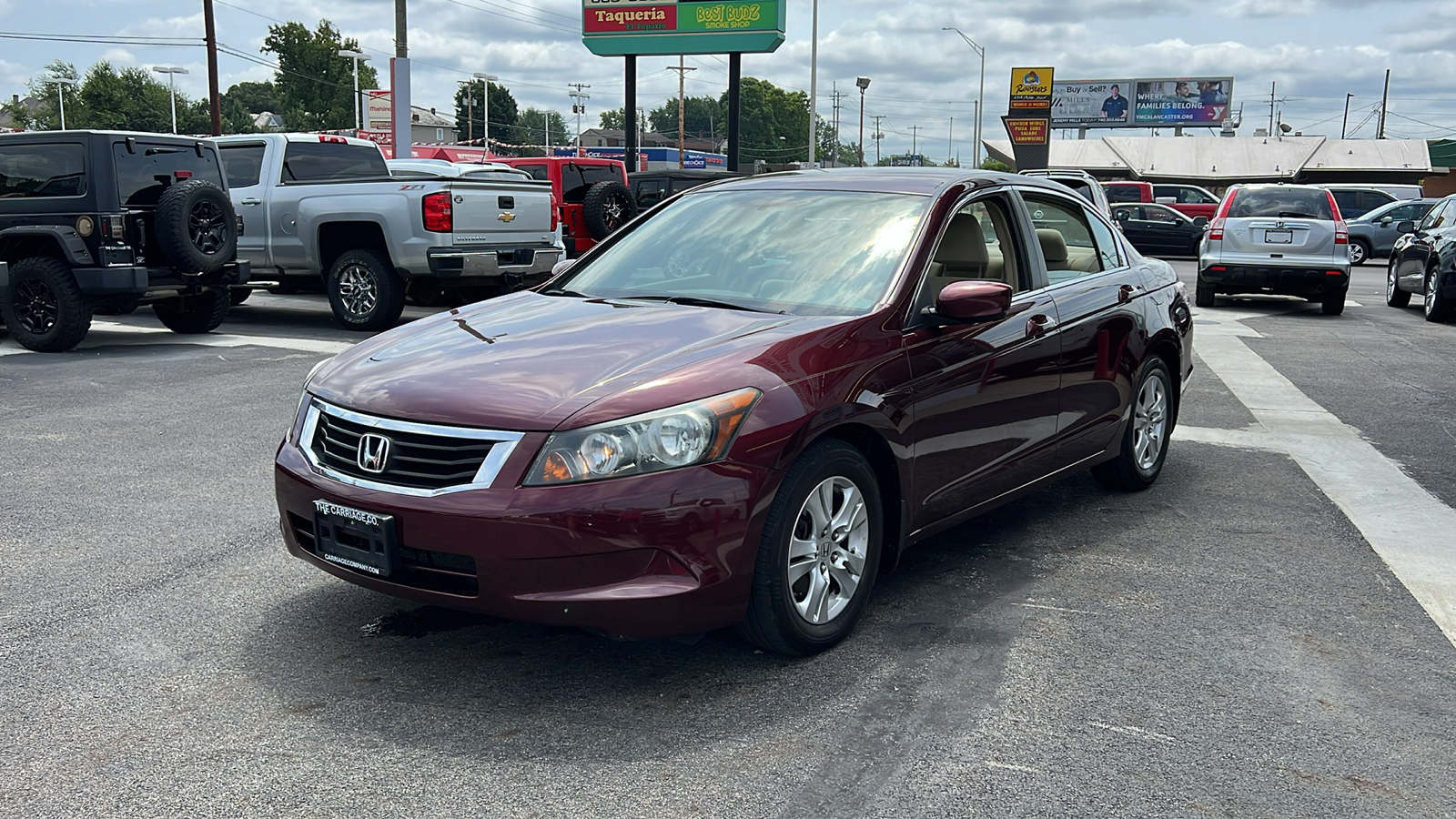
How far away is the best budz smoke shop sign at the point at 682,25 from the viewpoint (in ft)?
95.3

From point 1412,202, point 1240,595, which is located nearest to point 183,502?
point 1240,595

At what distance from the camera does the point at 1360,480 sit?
263 inches

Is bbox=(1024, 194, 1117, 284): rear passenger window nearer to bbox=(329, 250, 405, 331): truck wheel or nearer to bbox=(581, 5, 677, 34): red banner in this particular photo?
bbox=(329, 250, 405, 331): truck wheel

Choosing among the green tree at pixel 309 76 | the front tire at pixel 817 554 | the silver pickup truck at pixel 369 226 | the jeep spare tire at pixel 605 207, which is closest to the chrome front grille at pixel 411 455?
the front tire at pixel 817 554

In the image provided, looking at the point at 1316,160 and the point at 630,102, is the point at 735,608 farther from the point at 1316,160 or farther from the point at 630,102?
the point at 1316,160

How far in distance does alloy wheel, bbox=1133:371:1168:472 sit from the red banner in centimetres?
2493

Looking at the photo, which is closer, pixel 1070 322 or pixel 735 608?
pixel 735 608

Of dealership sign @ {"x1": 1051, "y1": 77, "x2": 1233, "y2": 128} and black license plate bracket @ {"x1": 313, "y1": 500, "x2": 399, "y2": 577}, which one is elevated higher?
dealership sign @ {"x1": 1051, "y1": 77, "x2": 1233, "y2": 128}

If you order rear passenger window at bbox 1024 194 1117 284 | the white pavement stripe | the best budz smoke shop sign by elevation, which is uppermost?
the best budz smoke shop sign

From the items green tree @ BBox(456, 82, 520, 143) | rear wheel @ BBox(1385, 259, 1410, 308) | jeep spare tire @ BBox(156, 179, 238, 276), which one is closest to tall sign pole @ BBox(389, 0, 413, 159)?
jeep spare tire @ BBox(156, 179, 238, 276)

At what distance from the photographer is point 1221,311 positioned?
54.2 ft

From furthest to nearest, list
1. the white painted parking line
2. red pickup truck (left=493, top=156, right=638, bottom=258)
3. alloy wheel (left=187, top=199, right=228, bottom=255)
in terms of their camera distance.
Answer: red pickup truck (left=493, top=156, right=638, bottom=258) → the white painted parking line → alloy wheel (left=187, top=199, right=228, bottom=255)

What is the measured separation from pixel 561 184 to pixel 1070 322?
1456 cm

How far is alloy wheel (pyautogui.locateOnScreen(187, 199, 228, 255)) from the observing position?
11336mm
